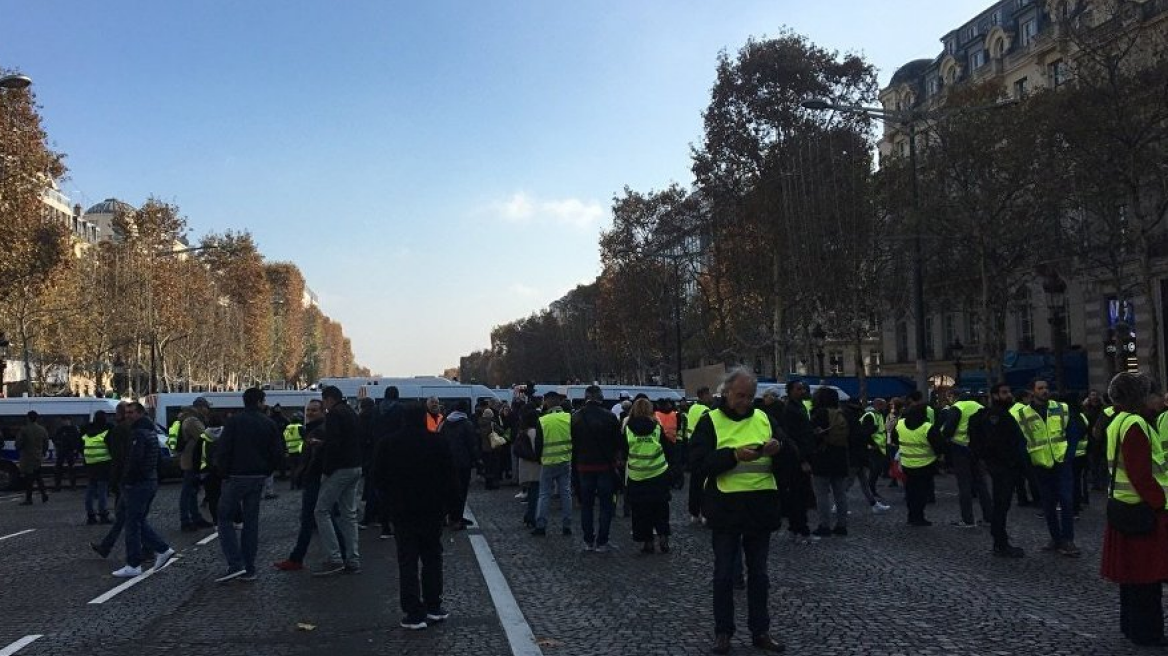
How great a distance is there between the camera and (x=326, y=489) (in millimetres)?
9523

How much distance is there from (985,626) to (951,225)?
2771cm

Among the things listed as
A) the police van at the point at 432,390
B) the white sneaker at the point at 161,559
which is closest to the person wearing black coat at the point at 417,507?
the white sneaker at the point at 161,559

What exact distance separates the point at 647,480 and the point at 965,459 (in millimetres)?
4555

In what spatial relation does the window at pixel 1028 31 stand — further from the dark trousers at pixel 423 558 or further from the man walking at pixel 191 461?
the dark trousers at pixel 423 558

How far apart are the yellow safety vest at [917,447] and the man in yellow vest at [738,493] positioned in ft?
23.0

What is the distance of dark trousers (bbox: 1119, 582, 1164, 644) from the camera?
20.5ft

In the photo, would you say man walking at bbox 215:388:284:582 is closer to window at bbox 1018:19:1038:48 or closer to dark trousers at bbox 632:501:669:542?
dark trousers at bbox 632:501:669:542

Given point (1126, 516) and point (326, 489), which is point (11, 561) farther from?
point (1126, 516)

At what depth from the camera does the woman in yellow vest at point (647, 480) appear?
10578 millimetres

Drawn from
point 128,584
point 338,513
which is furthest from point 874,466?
point 128,584

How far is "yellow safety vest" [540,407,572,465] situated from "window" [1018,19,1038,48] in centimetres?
4142

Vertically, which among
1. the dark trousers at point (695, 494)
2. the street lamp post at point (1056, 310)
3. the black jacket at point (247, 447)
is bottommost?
the dark trousers at point (695, 494)

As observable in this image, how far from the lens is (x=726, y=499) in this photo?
6168 millimetres

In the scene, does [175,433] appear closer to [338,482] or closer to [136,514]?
[136,514]
